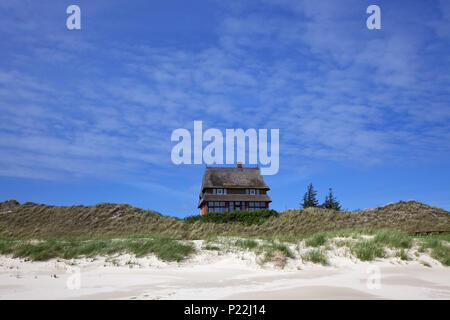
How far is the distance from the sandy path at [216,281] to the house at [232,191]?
30.2 metres

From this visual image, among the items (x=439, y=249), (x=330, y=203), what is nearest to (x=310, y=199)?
(x=330, y=203)

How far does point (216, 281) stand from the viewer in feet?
27.4

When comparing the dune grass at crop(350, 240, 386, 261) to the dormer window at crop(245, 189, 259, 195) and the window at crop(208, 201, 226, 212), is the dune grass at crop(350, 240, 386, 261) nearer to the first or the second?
the window at crop(208, 201, 226, 212)

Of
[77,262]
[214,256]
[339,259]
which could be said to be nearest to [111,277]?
[77,262]

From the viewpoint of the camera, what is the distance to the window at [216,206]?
135 feet

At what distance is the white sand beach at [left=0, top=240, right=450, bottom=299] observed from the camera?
6875mm

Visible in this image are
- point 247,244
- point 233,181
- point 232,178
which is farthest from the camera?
point 232,178

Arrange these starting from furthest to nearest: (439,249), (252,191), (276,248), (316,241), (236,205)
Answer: (252,191)
(236,205)
(316,241)
(439,249)
(276,248)

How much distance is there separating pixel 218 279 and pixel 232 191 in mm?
34210

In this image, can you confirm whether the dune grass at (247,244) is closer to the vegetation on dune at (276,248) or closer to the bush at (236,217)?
the vegetation on dune at (276,248)

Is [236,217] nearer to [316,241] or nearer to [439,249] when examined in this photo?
[316,241]

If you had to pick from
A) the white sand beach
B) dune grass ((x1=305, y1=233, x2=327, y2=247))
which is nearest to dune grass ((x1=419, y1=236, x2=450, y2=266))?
the white sand beach

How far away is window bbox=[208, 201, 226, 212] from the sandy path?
29.9m
